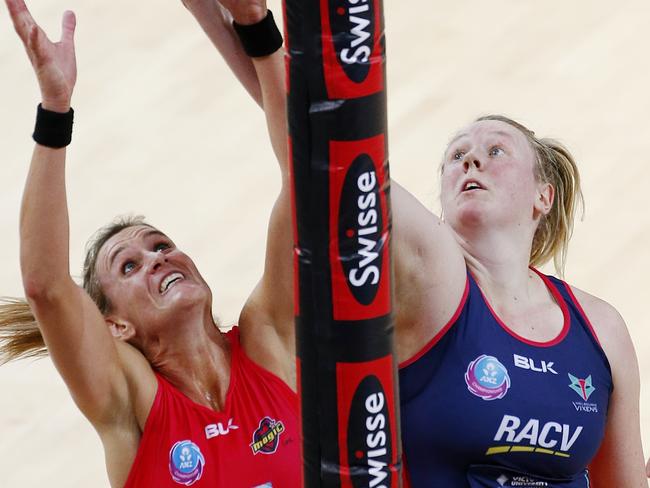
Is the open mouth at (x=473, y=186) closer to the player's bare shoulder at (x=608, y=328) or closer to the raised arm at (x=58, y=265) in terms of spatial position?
the player's bare shoulder at (x=608, y=328)

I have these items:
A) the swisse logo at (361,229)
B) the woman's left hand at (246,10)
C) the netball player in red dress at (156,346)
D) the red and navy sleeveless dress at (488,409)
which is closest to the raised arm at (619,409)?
the red and navy sleeveless dress at (488,409)

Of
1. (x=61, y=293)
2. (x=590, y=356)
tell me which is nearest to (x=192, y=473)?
(x=61, y=293)

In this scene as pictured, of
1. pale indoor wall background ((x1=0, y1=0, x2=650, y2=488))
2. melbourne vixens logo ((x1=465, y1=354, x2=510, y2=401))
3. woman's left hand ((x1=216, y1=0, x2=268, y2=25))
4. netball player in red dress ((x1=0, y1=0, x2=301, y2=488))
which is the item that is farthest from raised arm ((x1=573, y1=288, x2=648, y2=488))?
pale indoor wall background ((x1=0, y1=0, x2=650, y2=488))

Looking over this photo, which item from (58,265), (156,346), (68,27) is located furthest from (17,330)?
(68,27)

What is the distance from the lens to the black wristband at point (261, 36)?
2.29m

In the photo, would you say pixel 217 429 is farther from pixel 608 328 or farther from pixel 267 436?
pixel 608 328

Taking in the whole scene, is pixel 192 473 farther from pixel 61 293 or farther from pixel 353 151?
pixel 353 151

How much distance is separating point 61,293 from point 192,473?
1.48 feet

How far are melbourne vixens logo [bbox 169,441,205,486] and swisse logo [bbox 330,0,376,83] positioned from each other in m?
0.94

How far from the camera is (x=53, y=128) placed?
2215mm

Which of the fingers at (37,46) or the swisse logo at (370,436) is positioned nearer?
the swisse logo at (370,436)

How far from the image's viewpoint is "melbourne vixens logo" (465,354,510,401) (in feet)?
7.52

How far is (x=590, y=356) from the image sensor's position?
96.4 inches

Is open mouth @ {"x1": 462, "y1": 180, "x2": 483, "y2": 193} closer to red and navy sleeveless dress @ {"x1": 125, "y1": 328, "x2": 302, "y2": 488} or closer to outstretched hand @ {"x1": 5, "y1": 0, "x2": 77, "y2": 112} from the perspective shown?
red and navy sleeveless dress @ {"x1": 125, "y1": 328, "x2": 302, "y2": 488}
